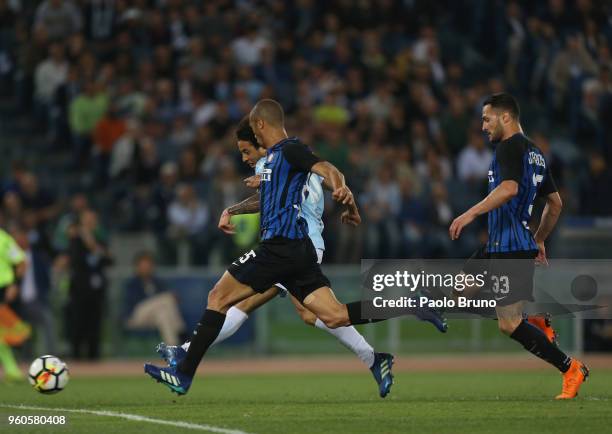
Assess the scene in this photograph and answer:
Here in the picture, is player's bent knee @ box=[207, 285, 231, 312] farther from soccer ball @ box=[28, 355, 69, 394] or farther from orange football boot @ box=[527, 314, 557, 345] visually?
orange football boot @ box=[527, 314, 557, 345]

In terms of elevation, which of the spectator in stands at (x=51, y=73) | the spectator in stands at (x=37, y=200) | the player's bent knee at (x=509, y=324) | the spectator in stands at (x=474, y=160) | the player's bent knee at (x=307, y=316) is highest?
the spectator in stands at (x=51, y=73)

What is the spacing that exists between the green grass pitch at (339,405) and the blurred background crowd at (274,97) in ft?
15.9

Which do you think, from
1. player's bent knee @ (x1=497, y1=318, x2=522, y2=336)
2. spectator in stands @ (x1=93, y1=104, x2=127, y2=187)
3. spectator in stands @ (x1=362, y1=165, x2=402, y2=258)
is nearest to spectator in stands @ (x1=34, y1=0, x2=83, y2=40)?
spectator in stands @ (x1=93, y1=104, x2=127, y2=187)

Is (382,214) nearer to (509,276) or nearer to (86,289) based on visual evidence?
(86,289)

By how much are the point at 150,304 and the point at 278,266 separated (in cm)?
934

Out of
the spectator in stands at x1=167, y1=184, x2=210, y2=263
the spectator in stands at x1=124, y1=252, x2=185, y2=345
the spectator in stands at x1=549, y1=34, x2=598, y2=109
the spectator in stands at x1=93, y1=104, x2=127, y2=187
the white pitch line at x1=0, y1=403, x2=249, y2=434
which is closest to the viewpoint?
the white pitch line at x1=0, y1=403, x2=249, y2=434

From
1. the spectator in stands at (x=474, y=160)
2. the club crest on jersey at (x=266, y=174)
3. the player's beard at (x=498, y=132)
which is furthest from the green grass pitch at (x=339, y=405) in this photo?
the spectator in stands at (x=474, y=160)

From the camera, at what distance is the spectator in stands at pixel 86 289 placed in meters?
18.2

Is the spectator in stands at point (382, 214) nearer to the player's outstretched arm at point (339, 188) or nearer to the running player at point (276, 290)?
the running player at point (276, 290)

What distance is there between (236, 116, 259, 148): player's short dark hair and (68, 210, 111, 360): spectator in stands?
846 cm

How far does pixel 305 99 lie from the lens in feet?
68.7

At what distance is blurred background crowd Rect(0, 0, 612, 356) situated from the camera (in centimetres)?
1898

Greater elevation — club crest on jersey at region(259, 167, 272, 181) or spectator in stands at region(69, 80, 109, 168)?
spectator in stands at region(69, 80, 109, 168)

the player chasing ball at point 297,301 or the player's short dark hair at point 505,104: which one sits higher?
the player's short dark hair at point 505,104
